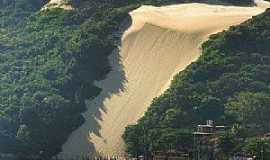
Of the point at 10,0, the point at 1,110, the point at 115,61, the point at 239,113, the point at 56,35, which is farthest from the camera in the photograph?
the point at 10,0

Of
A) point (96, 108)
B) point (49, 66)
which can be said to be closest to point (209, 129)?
point (96, 108)

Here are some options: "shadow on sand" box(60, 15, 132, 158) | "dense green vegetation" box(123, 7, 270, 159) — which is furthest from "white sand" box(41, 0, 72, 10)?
"dense green vegetation" box(123, 7, 270, 159)

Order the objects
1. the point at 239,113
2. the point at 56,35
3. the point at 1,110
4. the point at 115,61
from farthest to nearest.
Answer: the point at 56,35 < the point at 115,61 < the point at 1,110 < the point at 239,113

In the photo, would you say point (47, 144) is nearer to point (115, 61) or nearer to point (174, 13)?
point (115, 61)

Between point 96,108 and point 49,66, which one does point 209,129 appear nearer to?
point 96,108

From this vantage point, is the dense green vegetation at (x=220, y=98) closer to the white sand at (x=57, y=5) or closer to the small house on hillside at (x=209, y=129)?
the small house on hillside at (x=209, y=129)

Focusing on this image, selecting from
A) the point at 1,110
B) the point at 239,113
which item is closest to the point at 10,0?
the point at 1,110

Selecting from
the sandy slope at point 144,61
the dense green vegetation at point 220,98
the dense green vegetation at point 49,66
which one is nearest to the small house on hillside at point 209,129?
the dense green vegetation at point 220,98
